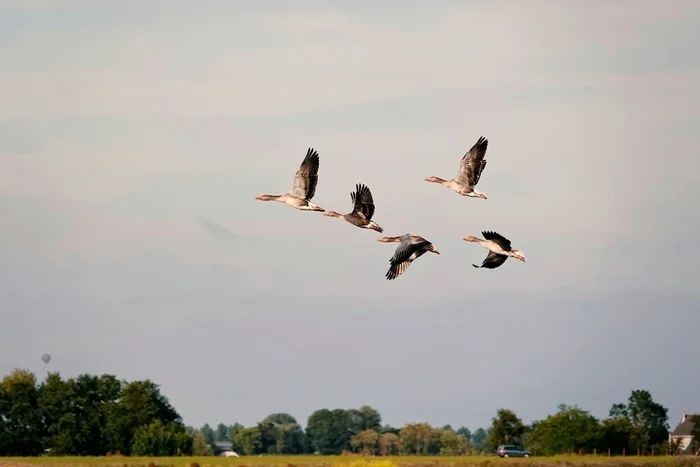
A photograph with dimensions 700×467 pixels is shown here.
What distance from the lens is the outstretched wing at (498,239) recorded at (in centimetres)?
4328

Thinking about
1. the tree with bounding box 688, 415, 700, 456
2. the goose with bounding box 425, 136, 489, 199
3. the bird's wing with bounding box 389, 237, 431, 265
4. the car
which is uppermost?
the goose with bounding box 425, 136, 489, 199

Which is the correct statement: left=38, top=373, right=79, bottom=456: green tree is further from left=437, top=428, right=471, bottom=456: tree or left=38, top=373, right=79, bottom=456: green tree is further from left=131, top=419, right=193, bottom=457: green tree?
left=437, top=428, right=471, bottom=456: tree

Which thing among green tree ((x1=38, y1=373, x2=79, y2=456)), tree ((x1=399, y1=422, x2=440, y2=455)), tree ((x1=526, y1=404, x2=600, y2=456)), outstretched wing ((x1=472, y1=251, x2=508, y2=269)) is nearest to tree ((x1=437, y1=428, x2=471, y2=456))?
tree ((x1=399, y1=422, x2=440, y2=455))

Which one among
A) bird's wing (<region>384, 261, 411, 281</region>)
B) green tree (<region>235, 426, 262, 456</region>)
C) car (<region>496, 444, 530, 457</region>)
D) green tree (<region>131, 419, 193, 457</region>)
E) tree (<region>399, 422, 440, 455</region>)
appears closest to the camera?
bird's wing (<region>384, 261, 411, 281</region>)

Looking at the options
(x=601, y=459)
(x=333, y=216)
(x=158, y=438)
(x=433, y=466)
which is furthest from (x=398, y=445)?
(x=333, y=216)

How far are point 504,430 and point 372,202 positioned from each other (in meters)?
66.4

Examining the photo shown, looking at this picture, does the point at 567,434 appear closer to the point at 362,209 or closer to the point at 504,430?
the point at 504,430

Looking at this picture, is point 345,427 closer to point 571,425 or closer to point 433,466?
point 571,425

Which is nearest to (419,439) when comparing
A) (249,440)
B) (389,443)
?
(389,443)

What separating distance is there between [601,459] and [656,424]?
132 ft

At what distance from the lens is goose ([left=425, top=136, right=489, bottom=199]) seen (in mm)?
44469

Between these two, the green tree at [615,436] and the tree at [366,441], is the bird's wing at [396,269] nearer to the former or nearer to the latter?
the green tree at [615,436]

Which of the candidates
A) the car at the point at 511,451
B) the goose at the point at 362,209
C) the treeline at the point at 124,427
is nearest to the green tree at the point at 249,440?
the treeline at the point at 124,427

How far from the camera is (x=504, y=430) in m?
108
